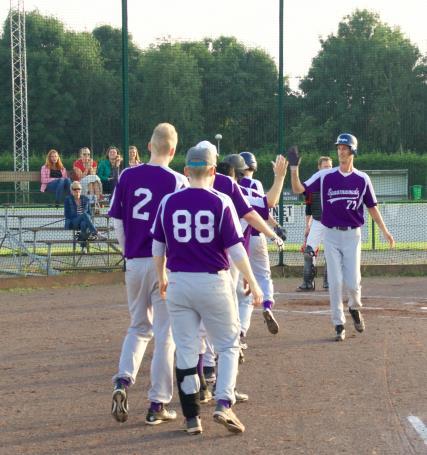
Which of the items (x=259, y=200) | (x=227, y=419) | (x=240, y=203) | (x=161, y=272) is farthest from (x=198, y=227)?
(x=259, y=200)

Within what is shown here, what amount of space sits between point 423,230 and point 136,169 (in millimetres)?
16189

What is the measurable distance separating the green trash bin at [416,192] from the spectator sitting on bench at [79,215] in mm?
8308

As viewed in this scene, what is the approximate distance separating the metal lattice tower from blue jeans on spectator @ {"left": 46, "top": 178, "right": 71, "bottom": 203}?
507 millimetres

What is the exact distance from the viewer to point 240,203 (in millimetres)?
7391

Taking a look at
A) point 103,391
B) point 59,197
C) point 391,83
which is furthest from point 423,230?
point 103,391

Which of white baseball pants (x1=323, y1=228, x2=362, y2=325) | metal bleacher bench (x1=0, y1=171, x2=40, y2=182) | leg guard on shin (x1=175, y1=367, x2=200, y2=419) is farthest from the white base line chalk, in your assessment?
metal bleacher bench (x1=0, y1=171, x2=40, y2=182)

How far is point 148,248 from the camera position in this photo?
280 inches

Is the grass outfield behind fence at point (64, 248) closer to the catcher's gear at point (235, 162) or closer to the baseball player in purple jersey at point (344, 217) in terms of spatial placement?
the baseball player in purple jersey at point (344, 217)

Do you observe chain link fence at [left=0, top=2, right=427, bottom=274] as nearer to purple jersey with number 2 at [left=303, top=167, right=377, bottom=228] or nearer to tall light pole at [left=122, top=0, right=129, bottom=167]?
tall light pole at [left=122, top=0, right=129, bottom=167]

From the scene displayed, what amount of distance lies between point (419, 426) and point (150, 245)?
217 centimetres

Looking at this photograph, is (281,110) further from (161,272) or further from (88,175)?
(161,272)

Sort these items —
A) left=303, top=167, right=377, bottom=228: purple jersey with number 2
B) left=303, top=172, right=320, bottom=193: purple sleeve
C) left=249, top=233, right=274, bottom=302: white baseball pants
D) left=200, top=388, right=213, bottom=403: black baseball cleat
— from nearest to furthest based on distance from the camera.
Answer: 1. left=200, top=388, right=213, bottom=403: black baseball cleat
2. left=249, top=233, right=274, bottom=302: white baseball pants
3. left=303, top=167, right=377, bottom=228: purple jersey with number 2
4. left=303, top=172, right=320, bottom=193: purple sleeve

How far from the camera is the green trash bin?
2284 cm

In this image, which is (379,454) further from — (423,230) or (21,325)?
(423,230)
